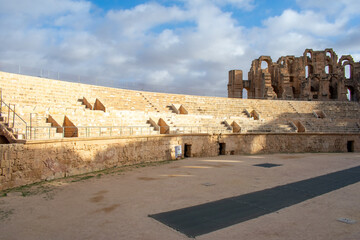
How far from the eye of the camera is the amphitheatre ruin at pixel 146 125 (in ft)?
33.7

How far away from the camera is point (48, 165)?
10.1 meters

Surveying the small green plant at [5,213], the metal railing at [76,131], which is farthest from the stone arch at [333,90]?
the small green plant at [5,213]

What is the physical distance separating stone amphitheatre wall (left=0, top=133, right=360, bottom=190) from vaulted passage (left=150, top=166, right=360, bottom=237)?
5652 millimetres

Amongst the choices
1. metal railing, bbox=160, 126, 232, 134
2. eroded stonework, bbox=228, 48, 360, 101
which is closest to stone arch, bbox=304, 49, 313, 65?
eroded stonework, bbox=228, 48, 360, 101

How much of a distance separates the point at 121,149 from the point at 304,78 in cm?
3038

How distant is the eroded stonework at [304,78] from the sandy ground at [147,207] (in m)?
24.4

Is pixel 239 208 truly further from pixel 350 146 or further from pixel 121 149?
pixel 350 146

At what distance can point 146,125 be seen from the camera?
16547 millimetres

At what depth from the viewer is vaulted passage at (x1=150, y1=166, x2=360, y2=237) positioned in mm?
5812

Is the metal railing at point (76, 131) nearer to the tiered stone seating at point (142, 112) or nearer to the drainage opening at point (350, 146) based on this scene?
the tiered stone seating at point (142, 112)

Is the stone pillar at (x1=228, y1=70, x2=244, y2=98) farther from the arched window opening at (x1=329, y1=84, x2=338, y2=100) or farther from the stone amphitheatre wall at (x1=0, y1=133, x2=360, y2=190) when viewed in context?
the stone amphitheatre wall at (x1=0, y1=133, x2=360, y2=190)

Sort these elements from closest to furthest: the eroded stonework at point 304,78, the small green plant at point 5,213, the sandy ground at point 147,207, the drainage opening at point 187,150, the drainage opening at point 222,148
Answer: the sandy ground at point 147,207 < the small green plant at point 5,213 < the drainage opening at point 187,150 < the drainage opening at point 222,148 < the eroded stonework at point 304,78

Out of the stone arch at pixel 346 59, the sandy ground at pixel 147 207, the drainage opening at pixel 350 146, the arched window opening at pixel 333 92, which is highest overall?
the stone arch at pixel 346 59

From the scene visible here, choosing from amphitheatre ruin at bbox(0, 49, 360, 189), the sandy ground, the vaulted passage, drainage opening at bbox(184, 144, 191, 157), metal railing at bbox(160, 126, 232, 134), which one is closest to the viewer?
the sandy ground
